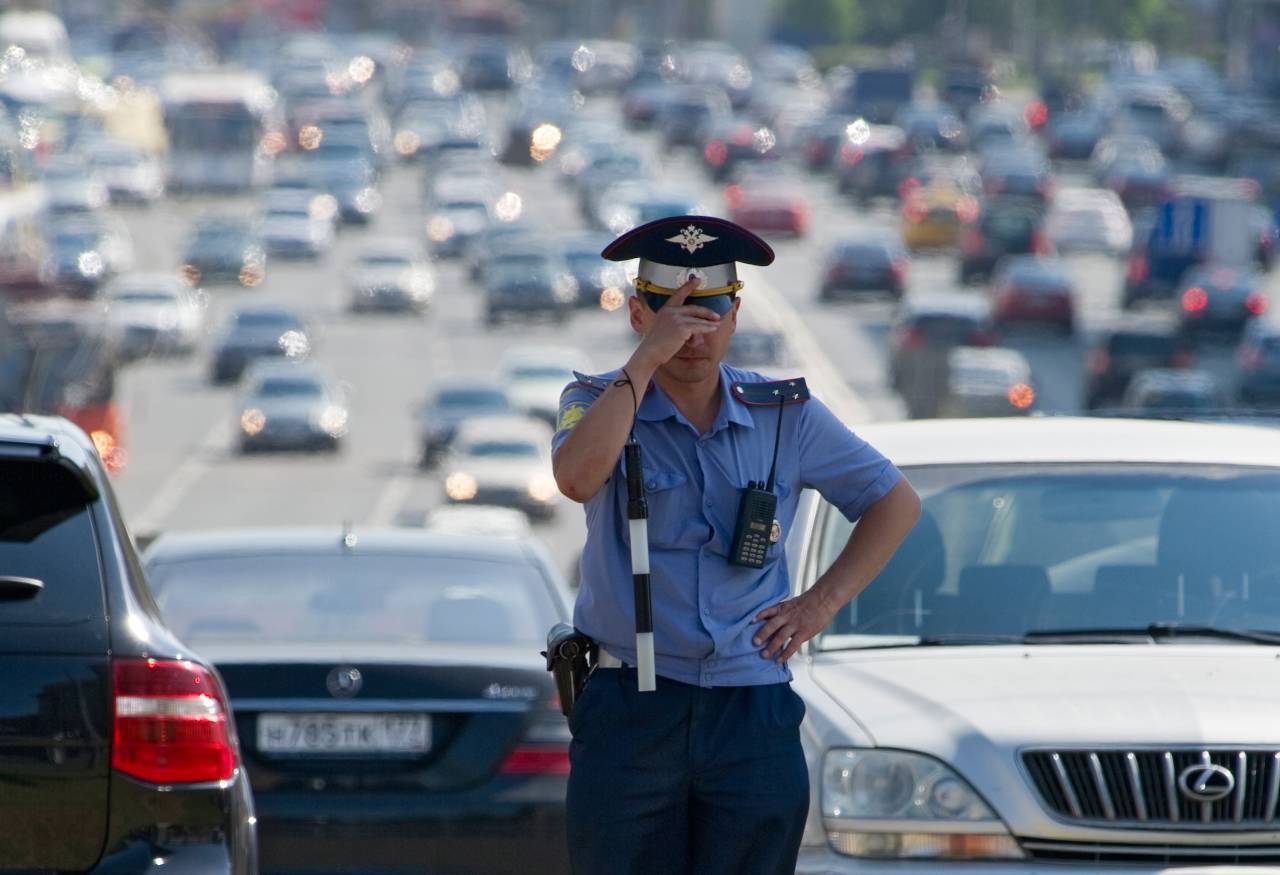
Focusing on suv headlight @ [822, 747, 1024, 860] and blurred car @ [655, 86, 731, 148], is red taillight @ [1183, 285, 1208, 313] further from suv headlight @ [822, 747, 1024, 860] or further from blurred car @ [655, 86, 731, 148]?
suv headlight @ [822, 747, 1024, 860]

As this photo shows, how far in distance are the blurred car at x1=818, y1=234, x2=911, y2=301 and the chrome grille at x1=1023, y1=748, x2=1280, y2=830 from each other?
61131 millimetres

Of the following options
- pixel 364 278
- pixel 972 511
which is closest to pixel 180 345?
pixel 364 278

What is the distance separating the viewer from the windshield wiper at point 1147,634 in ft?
20.1

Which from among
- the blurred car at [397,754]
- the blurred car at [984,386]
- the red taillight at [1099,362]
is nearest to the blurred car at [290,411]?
the blurred car at [984,386]

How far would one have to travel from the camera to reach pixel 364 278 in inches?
2660

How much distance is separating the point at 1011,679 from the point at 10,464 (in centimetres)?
209

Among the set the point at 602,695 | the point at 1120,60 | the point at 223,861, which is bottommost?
the point at 1120,60

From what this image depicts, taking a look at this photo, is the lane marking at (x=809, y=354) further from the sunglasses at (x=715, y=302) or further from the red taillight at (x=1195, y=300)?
the sunglasses at (x=715, y=302)

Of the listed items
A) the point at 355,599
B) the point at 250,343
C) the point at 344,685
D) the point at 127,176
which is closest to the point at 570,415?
the point at 344,685

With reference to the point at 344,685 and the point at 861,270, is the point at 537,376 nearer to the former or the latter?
the point at 861,270

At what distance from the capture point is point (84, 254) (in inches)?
2783

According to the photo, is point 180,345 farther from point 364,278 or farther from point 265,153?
point 265,153

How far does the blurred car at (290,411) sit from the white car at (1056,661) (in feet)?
139

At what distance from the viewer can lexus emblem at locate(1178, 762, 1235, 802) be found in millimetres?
5438
